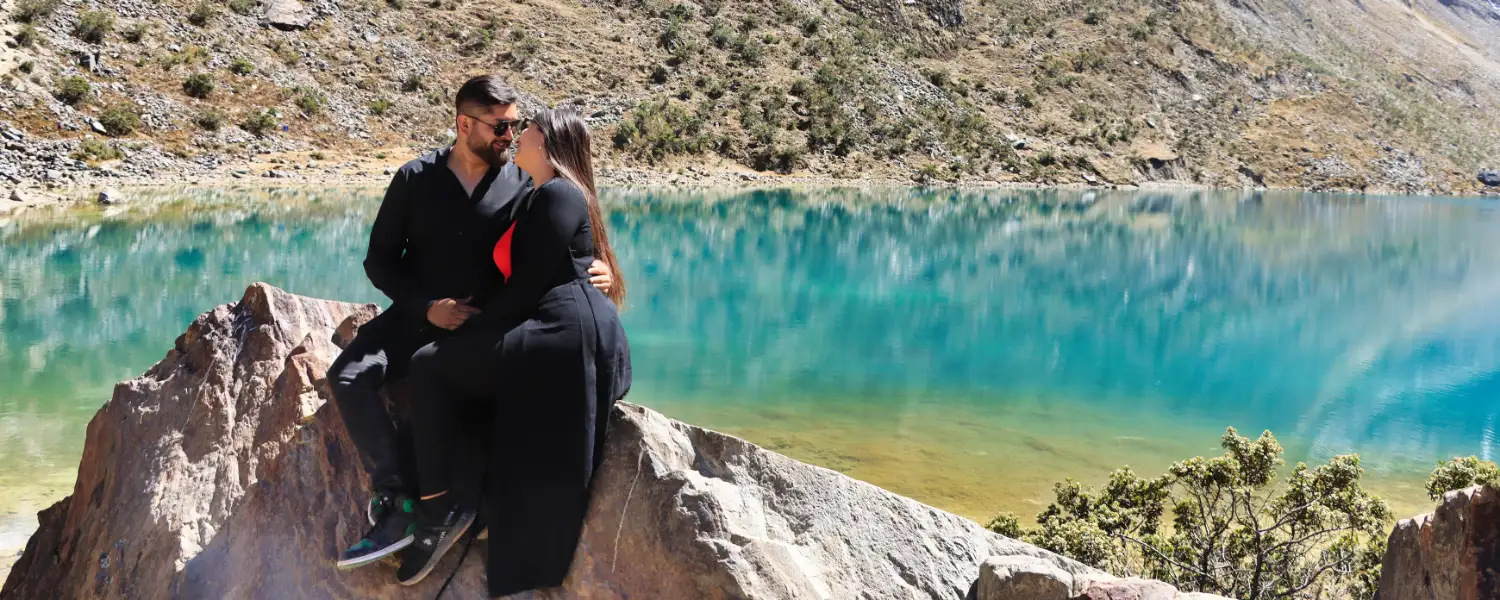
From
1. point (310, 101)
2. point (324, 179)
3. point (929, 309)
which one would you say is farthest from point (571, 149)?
point (310, 101)

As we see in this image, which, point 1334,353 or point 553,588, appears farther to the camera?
point 1334,353

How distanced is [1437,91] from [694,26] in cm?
7484

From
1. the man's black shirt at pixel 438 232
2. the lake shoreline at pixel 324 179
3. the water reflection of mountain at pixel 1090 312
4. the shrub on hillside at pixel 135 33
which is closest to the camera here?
the man's black shirt at pixel 438 232

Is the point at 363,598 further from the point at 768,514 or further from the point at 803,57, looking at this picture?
the point at 803,57

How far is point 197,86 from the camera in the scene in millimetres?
34000

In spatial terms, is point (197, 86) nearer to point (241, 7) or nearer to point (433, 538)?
point (241, 7)

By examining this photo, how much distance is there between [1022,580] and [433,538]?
1.82 metres

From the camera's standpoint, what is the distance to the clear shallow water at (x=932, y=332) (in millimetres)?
10469

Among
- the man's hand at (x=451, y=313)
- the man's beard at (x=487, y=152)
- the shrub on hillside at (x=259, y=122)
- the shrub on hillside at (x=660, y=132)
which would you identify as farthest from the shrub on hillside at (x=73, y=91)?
the man's hand at (x=451, y=313)

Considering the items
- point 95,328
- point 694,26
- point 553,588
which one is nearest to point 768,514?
point 553,588

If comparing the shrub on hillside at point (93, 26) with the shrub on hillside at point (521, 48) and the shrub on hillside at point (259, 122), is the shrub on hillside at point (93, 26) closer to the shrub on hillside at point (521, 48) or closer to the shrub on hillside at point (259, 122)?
the shrub on hillside at point (259, 122)

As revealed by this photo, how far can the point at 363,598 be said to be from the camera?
130 inches

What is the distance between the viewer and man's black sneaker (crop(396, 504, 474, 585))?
3.09m

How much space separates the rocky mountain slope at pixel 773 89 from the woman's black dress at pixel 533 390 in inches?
1134
